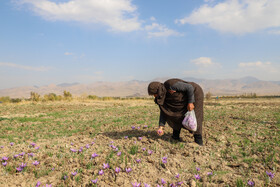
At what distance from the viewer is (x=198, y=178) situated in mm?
2947

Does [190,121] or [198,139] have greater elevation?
[190,121]

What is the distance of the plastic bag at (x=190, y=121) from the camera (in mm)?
4152

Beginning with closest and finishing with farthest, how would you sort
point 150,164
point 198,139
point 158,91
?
1. point 150,164
2. point 158,91
3. point 198,139

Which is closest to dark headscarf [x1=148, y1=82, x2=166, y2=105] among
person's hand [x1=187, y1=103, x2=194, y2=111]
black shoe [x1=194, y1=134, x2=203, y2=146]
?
person's hand [x1=187, y1=103, x2=194, y2=111]

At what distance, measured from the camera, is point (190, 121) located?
4.16 metres

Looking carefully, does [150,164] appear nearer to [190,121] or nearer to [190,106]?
[190,121]

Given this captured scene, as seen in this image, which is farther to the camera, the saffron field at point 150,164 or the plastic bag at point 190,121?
the plastic bag at point 190,121

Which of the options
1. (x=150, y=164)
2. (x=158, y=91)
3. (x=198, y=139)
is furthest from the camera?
(x=198, y=139)

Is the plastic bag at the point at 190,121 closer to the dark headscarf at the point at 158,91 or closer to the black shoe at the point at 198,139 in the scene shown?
the black shoe at the point at 198,139

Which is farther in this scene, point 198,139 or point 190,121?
point 198,139

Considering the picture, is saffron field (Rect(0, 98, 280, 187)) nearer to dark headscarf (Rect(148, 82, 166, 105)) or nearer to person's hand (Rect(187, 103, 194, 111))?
person's hand (Rect(187, 103, 194, 111))

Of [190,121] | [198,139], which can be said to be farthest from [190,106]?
[198,139]

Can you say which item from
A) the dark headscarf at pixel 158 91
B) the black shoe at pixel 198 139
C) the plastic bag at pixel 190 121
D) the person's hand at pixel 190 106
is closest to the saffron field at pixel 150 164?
the black shoe at pixel 198 139

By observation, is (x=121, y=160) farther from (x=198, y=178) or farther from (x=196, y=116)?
(x=196, y=116)
